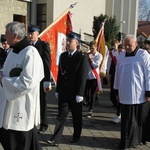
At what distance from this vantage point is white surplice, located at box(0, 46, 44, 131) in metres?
3.57

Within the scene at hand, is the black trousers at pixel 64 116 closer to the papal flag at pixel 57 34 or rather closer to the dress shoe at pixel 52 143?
the dress shoe at pixel 52 143

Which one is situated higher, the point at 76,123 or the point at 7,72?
the point at 7,72

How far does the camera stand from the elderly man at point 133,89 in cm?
575

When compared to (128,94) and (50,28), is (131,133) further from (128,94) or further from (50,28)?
(50,28)

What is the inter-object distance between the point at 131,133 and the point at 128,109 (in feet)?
1.36

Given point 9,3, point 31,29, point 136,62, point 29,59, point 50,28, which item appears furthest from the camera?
point 9,3

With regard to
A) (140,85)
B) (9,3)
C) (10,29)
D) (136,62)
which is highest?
(9,3)

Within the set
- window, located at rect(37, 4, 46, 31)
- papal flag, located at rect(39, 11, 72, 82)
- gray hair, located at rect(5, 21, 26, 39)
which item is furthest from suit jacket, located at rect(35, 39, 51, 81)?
window, located at rect(37, 4, 46, 31)

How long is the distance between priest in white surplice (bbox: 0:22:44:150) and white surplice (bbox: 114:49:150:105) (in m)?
2.36

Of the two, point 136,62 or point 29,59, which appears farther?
point 136,62

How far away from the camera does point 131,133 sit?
5863 mm

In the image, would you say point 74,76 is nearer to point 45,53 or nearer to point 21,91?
point 45,53

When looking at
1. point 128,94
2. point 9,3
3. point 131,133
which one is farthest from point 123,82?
point 9,3

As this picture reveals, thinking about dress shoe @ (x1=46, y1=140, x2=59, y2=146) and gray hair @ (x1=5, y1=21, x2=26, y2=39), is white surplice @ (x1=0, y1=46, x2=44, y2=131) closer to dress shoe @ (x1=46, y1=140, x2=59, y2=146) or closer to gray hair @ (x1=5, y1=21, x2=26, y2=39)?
gray hair @ (x1=5, y1=21, x2=26, y2=39)
